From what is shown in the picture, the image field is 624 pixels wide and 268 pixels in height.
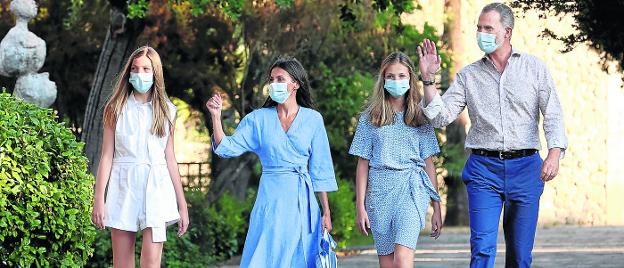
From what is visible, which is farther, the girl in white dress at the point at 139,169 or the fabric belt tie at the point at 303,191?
the fabric belt tie at the point at 303,191

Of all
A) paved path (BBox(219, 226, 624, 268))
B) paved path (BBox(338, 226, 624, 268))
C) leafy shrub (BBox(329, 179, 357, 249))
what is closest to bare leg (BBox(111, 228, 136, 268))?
paved path (BBox(219, 226, 624, 268))

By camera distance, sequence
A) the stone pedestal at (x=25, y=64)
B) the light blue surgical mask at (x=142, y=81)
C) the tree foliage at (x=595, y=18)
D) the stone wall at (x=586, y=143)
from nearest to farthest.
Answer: the light blue surgical mask at (x=142, y=81) → the tree foliage at (x=595, y=18) → the stone pedestal at (x=25, y=64) → the stone wall at (x=586, y=143)

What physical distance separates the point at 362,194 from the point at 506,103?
3.41 feet

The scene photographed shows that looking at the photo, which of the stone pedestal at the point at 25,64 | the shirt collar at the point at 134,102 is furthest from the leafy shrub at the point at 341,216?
the shirt collar at the point at 134,102

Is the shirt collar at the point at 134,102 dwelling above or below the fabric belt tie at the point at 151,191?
above

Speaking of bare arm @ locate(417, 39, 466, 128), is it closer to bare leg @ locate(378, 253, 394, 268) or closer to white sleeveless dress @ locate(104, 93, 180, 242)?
bare leg @ locate(378, 253, 394, 268)

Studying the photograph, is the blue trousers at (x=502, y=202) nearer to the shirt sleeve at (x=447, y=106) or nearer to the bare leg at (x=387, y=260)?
the shirt sleeve at (x=447, y=106)

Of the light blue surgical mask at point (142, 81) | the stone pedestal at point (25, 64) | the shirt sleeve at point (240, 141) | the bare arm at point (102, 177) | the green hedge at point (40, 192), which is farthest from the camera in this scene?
the stone pedestal at point (25, 64)

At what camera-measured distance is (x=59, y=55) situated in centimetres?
2244

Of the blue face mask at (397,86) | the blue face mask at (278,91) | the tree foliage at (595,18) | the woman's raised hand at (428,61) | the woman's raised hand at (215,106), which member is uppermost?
the tree foliage at (595,18)

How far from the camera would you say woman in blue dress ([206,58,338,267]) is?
9289mm

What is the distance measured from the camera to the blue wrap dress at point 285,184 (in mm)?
9281

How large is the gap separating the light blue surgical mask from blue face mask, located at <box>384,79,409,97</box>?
1437mm

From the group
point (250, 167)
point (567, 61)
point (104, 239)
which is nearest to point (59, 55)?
point (250, 167)
